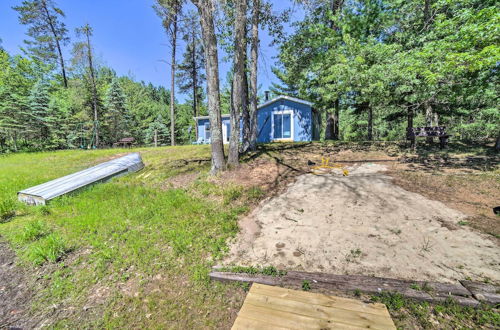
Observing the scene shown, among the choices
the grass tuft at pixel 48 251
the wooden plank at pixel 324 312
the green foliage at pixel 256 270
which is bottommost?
the green foliage at pixel 256 270

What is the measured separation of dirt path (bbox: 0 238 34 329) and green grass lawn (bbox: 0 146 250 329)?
0.10 meters

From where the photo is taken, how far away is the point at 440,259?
2434 millimetres

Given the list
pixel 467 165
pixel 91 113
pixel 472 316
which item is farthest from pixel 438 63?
pixel 91 113

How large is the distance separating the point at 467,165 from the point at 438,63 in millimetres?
3253

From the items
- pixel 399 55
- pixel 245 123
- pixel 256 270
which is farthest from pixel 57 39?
pixel 256 270

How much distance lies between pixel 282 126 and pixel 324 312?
1277 centimetres

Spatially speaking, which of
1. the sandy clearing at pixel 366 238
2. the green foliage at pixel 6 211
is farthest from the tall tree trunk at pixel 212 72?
the green foliage at pixel 6 211

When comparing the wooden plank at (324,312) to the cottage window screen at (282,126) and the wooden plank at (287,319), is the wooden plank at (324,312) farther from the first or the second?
the cottage window screen at (282,126)

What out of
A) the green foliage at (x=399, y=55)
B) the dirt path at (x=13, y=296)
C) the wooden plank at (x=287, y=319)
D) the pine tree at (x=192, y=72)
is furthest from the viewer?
the pine tree at (x=192, y=72)

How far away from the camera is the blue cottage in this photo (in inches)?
517

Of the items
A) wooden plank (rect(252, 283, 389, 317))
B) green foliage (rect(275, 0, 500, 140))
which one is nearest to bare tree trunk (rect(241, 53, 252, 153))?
green foliage (rect(275, 0, 500, 140))

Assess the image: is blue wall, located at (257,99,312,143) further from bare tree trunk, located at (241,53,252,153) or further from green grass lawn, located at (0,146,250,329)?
green grass lawn, located at (0,146,250,329)

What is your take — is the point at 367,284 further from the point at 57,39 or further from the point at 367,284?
the point at 57,39

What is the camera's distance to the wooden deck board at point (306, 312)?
1.61 m
